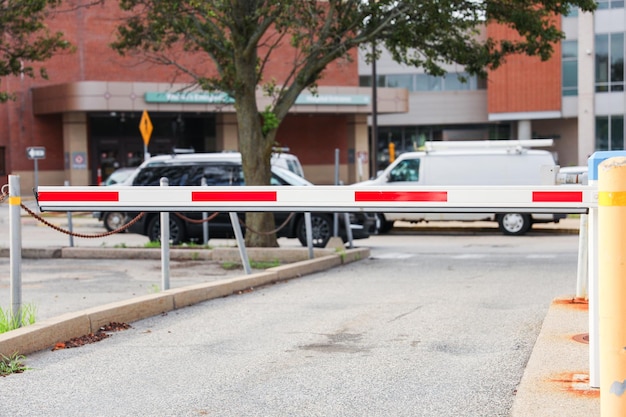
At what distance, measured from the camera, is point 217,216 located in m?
21.0

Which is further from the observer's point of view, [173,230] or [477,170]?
[477,170]

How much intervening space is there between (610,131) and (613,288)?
53.6 metres

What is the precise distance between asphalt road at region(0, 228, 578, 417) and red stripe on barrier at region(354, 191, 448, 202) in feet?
3.81

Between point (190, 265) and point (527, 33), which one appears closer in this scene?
point (190, 265)

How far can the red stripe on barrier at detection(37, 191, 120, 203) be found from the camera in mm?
8227

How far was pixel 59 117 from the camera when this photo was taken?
4809cm

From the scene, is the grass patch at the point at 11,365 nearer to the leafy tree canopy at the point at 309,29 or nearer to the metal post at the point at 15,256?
the metal post at the point at 15,256

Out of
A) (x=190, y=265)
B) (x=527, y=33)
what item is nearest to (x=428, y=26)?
(x=527, y=33)

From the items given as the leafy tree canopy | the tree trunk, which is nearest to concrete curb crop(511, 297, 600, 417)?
the tree trunk

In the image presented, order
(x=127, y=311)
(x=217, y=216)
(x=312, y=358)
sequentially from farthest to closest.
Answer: (x=217, y=216) → (x=127, y=311) → (x=312, y=358)

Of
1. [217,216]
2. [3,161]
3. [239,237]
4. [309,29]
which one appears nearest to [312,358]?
[239,237]

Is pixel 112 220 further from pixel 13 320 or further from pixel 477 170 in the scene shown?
pixel 13 320

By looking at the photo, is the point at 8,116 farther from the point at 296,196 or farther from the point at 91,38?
the point at 296,196

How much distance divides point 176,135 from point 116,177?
2250cm
